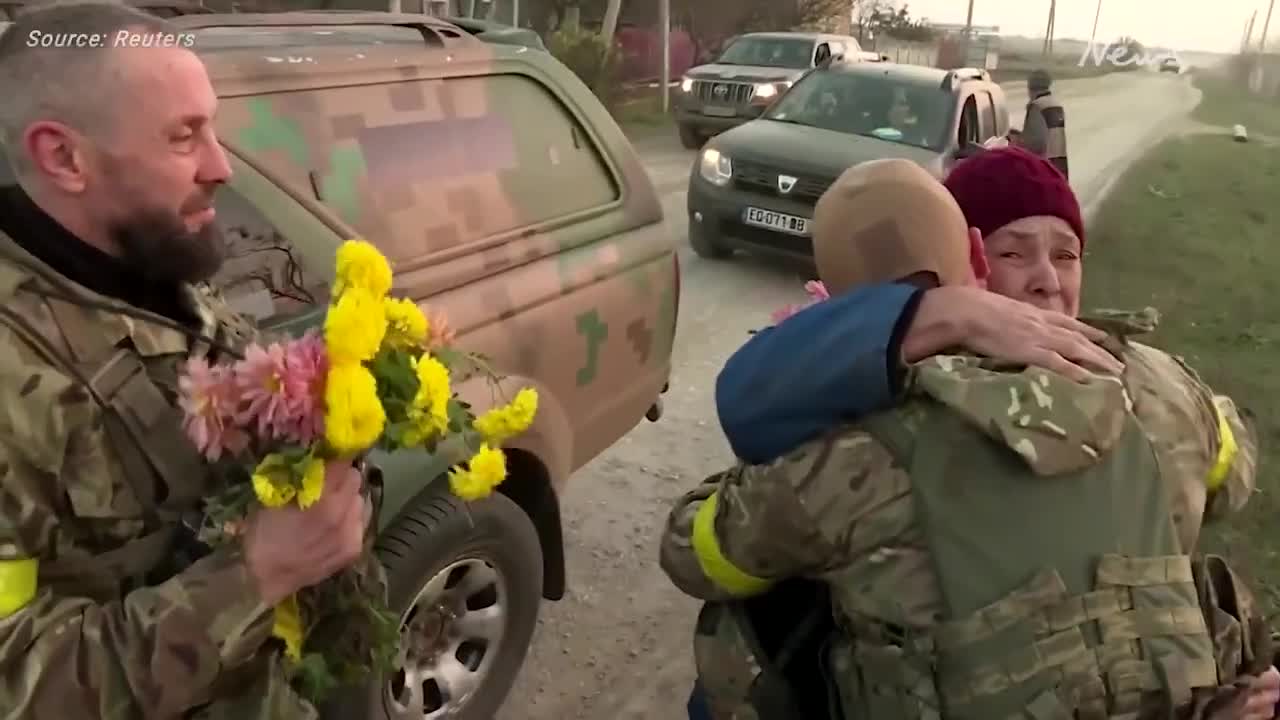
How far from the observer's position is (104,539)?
149 cm

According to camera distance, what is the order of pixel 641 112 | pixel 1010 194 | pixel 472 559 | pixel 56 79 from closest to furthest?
pixel 56 79 < pixel 1010 194 < pixel 472 559 < pixel 641 112

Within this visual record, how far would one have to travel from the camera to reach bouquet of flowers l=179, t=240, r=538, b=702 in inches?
48.4

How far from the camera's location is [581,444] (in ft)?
11.8

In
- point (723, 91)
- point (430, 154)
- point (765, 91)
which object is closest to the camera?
point (430, 154)

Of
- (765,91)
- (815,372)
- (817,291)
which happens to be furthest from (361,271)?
(765,91)

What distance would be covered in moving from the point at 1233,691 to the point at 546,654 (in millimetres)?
2427

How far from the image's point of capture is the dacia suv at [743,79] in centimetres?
1588

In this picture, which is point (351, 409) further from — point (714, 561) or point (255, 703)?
point (714, 561)

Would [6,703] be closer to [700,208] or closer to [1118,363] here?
[1118,363]

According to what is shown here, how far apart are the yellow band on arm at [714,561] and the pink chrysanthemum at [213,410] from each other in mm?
776

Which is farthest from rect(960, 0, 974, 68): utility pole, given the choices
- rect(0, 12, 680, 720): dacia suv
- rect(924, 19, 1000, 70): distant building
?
rect(0, 12, 680, 720): dacia suv

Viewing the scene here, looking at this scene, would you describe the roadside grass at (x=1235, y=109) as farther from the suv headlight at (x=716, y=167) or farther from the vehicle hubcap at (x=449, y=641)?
the vehicle hubcap at (x=449, y=641)

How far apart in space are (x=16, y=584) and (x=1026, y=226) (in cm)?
165

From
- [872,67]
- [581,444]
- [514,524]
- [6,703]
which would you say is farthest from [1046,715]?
[872,67]
